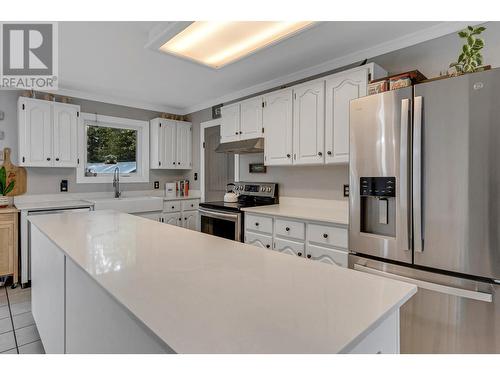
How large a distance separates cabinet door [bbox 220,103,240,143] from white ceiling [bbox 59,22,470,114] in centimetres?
34

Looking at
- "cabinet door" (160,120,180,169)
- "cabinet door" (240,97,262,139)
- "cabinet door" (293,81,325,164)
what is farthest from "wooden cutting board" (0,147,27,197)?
"cabinet door" (293,81,325,164)

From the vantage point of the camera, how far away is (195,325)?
0.64m

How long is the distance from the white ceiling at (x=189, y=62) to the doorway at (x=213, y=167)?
54 cm

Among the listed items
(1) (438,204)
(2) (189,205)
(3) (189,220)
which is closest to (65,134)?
(2) (189,205)

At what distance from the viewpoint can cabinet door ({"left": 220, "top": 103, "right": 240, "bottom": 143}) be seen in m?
3.50

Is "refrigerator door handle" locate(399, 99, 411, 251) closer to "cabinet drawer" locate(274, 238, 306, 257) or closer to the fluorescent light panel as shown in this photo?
the fluorescent light panel

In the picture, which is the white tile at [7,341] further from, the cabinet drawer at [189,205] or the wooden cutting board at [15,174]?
the cabinet drawer at [189,205]

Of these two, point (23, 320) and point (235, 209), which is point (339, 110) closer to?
point (235, 209)

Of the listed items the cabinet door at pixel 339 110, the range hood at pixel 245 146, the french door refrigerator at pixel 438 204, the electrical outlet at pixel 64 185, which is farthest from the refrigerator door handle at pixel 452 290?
the electrical outlet at pixel 64 185

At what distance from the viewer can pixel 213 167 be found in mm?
4539

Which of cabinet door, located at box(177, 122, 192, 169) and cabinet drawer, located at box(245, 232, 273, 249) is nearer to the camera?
cabinet drawer, located at box(245, 232, 273, 249)

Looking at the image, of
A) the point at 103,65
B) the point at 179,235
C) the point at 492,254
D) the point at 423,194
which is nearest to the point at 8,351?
the point at 179,235

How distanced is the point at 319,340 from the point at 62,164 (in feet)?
13.1

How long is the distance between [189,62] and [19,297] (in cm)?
290
